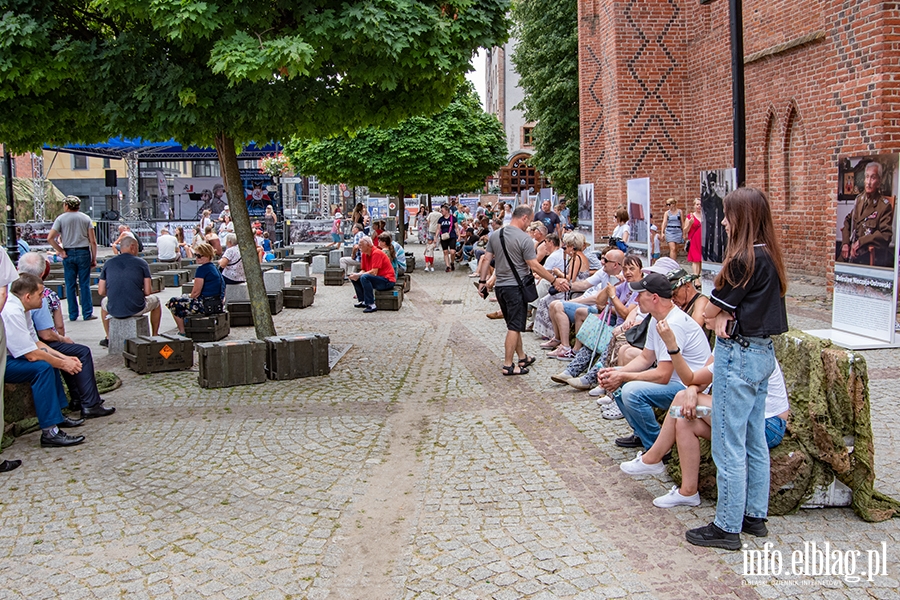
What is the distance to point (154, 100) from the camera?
851 centimetres

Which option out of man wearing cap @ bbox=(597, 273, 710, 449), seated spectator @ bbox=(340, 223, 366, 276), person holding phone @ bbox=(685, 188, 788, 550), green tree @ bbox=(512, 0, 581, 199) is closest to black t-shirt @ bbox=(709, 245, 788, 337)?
person holding phone @ bbox=(685, 188, 788, 550)

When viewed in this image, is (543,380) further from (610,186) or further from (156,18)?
(610,186)

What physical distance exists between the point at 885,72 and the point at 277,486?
10040 millimetres

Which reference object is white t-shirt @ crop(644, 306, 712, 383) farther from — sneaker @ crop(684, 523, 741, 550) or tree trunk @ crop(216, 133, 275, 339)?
tree trunk @ crop(216, 133, 275, 339)

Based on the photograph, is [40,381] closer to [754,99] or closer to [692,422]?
[692,422]

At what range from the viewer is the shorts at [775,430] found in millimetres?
4910

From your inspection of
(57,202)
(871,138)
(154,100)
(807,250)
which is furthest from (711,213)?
(57,202)

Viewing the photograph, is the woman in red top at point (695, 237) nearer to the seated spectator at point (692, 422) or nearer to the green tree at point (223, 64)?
the green tree at point (223, 64)

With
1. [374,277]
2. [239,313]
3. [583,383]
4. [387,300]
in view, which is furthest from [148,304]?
[583,383]

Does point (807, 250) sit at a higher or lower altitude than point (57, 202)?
lower

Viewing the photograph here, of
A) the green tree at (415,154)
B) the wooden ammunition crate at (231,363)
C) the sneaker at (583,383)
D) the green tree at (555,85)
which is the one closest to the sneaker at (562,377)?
the sneaker at (583,383)

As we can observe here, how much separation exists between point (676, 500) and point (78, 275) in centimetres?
1206

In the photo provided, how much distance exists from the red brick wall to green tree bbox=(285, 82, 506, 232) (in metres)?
3.51

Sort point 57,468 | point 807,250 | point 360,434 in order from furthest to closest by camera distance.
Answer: point 807,250, point 360,434, point 57,468
